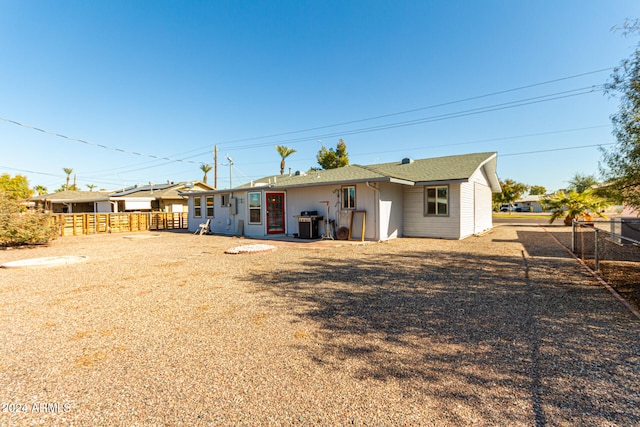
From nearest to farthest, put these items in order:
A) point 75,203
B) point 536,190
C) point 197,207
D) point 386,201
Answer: point 386,201, point 197,207, point 75,203, point 536,190

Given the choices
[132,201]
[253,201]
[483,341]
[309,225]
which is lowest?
[483,341]

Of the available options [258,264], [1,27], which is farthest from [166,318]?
[1,27]

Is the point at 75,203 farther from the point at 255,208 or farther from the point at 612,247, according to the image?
the point at 612,247

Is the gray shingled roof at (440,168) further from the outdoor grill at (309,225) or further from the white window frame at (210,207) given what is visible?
the white window frame at (210,207)

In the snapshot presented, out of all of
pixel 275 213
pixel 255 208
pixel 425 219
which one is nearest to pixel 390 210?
pixel 425 219

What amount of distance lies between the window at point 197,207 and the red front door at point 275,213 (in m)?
6.36

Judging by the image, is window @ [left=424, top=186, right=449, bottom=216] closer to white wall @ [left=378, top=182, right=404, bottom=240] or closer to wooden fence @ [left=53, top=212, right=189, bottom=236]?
white wall @ [left=378, top=182, right=404, bottom=240]

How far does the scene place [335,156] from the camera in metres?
31.2

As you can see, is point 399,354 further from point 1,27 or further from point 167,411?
point 1,27

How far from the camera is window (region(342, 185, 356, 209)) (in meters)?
13.0

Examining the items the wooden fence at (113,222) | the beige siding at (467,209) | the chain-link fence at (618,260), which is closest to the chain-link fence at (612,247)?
the chain-link fence at (618,260)

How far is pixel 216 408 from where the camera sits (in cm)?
215

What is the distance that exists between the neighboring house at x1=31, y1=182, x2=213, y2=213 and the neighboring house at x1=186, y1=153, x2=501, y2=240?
32.7 ft

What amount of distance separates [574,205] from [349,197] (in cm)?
1536
